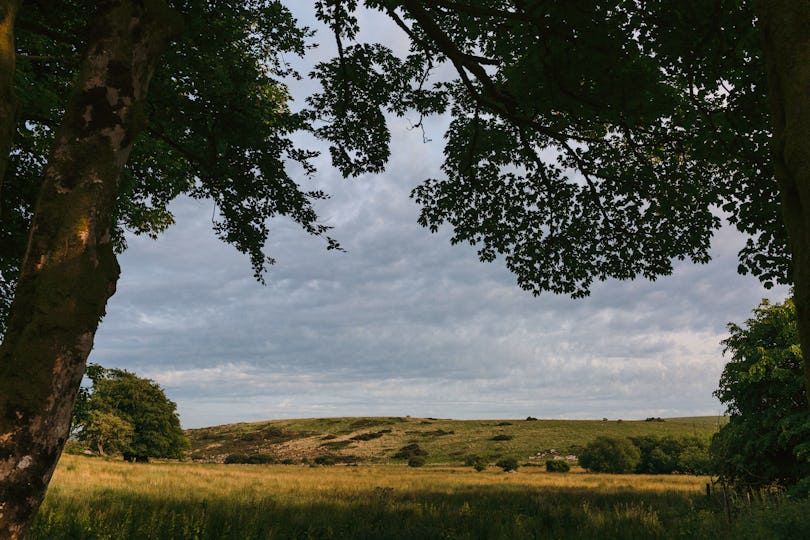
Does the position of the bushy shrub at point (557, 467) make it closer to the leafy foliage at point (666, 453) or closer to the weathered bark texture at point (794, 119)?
the leafy foliage at point (666, 453)

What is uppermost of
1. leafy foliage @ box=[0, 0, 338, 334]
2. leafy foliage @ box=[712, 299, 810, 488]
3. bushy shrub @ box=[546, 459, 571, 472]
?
leafy foliage @ box=[0, 0, 338, 334]

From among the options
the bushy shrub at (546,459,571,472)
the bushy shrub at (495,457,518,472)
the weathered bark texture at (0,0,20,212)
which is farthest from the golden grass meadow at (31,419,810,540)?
the bushy shrub at (495,457,518,472)

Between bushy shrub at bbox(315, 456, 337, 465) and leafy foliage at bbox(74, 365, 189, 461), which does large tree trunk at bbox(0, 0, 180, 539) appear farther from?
bushy shrub at bbox(315, 456, 337, 465)

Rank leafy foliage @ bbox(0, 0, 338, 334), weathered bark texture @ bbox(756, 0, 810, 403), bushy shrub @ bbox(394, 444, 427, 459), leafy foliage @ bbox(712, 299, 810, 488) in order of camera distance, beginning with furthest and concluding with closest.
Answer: bushy shrub @ bbox(394, 444, 427, 459) < leafy foliage @ bbox(712, 299, 810, 488) < leafy foliage @ bbox(0, 0, 338, 334) < weathered bark texture @ bbox(756, 0, 810, 403)

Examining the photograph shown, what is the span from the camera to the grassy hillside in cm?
7631

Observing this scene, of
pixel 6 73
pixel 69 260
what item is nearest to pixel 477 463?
pixel 69 260

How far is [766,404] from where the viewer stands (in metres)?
19.8

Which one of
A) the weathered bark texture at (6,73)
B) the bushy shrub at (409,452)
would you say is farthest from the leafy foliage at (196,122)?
the bushy shrub at (409,452)

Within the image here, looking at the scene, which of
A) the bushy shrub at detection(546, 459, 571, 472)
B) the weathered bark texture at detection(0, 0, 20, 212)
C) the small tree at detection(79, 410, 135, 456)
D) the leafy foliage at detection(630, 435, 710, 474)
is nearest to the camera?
the weathered bark texture at detection(0, 0, 20, 212)

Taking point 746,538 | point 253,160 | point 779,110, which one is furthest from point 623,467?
point 779,110

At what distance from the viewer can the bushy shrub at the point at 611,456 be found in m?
Answer: 52.5

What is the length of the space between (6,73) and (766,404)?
24.7 metres

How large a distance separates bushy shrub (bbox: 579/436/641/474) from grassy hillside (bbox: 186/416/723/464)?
39.7 ft

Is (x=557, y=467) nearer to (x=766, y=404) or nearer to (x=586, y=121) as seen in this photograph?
(x=766, y=404)
